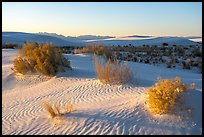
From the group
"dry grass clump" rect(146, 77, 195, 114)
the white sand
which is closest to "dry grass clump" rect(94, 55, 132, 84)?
the white sand

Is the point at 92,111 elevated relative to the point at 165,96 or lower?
lower

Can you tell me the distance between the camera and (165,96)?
923 cm

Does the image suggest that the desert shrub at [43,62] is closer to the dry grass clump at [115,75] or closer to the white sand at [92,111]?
the white sand at [92,111]

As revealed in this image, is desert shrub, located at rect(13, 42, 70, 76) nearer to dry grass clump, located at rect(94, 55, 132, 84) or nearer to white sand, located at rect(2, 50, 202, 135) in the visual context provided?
white sand, located at rect(2, 50, 202, 135)

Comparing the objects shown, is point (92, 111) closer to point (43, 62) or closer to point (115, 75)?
point (115, 75)

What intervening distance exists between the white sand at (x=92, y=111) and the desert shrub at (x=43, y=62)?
3.75 feet

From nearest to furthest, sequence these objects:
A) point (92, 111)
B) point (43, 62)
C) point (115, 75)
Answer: point (92, 111) → point (115, 75) → point (43, 62)

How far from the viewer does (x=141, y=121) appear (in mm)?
8805

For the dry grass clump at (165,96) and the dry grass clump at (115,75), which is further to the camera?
the dry grass clump at (115,75)

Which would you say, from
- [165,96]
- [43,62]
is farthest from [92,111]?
[43,62]

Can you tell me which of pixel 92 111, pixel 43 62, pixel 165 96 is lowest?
pixel 92 111

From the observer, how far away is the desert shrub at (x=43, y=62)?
1686 centimetres

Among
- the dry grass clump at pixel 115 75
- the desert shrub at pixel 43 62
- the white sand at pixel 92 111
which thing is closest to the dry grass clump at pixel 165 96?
the white sand at pixel 92 111

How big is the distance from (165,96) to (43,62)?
9.25 m
